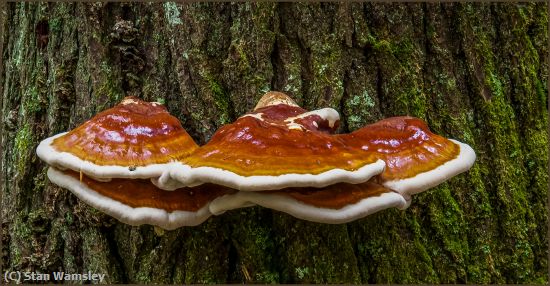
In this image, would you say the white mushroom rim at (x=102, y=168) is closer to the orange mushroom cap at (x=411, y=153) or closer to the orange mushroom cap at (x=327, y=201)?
the orange mushroom cap at (x=327, y=201)

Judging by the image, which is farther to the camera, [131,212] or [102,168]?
[131,212]

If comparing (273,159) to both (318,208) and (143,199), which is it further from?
(143,199)

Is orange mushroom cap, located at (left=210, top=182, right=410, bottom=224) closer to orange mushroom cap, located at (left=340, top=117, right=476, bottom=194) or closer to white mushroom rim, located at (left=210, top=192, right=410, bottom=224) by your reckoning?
white mushroom rim, located at (left=210, top=192, right=410, bottom=224)

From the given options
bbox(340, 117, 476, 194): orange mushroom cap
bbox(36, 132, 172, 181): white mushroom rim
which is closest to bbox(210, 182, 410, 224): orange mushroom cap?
bbox(340, 117, 476, 194): orange mushroom cap

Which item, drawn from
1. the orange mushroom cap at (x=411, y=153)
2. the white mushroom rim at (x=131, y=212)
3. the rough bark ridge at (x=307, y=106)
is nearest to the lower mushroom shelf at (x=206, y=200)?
the white mushroom rim at (x=131, y=212)

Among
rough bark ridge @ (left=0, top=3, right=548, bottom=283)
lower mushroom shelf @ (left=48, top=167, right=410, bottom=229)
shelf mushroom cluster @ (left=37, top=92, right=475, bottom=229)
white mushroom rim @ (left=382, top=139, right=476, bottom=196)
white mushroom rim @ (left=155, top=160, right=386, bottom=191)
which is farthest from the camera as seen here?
rough bark ridge @ (left=0, top=3, right=548, bottom=283)

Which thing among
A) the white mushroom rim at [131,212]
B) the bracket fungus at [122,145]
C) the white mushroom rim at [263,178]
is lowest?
the white mushroom rim at [131,212]

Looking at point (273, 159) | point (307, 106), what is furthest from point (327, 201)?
point (307, 106)
